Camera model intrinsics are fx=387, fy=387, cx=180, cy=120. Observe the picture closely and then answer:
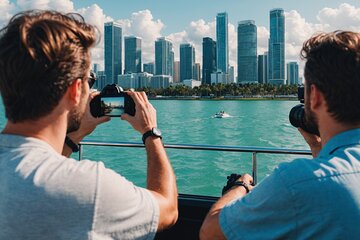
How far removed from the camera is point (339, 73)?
4.10 feet

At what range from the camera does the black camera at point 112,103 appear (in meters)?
1.63

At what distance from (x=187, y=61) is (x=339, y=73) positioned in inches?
6446

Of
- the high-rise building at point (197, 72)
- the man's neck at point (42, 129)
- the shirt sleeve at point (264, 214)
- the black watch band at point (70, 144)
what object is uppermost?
the high-rise building at point (197, 72)

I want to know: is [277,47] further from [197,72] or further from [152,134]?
[152,134]

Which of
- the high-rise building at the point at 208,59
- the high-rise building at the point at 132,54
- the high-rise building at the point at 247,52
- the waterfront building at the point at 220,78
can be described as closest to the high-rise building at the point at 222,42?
the high-rise building at the point at 208,59

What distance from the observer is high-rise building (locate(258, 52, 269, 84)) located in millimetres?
140400

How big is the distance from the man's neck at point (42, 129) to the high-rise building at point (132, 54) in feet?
471

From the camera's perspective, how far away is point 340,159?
3.89 feet

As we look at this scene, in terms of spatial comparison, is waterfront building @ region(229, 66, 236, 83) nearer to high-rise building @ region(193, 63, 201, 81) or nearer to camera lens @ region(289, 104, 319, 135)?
high-rise building @ region(193, 63, 201, 81)

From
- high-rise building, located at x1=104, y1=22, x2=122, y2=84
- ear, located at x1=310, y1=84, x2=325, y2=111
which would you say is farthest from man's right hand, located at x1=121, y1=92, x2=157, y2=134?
high-rise building, located at x1=104, y1=22, x2=122, y2=84

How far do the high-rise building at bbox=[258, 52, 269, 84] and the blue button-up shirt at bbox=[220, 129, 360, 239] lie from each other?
14032 centimetres

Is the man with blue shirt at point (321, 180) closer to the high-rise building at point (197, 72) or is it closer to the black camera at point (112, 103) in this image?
the black camera at point (112, 103)

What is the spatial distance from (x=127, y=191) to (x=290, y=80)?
494 ft

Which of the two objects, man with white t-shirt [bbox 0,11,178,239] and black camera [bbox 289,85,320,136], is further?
black camera [bbox 289,85,320,136]
